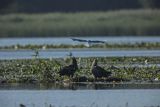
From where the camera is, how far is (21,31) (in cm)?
6228

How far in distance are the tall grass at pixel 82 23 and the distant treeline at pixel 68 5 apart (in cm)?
248

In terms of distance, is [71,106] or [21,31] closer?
[71,106]

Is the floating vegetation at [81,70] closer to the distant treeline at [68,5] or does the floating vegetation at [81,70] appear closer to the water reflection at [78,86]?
the water reflection at [78,86]

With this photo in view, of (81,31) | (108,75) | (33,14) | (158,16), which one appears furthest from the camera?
(33,14)

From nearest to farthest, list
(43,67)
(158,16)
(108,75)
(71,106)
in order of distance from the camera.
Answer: (71,106)
(108,75)
(43,67)
(158,16)

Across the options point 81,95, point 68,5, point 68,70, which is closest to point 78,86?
point 68,70

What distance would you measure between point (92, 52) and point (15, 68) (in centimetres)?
927

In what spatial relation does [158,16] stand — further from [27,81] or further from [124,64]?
[27,81]

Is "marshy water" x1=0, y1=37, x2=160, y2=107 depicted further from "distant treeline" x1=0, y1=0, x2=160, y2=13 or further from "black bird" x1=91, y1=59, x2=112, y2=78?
"distant treeline" x1=0, y1=0, x2=160, y2=13

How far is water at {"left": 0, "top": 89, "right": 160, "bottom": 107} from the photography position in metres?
21.2

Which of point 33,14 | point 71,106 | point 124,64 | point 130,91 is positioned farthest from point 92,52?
point 33,14

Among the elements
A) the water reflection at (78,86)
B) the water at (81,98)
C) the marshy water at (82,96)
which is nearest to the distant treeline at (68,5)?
the water reflection at (78,86)

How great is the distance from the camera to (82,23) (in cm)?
6172

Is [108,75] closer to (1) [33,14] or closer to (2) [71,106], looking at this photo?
(2) [71,106]
